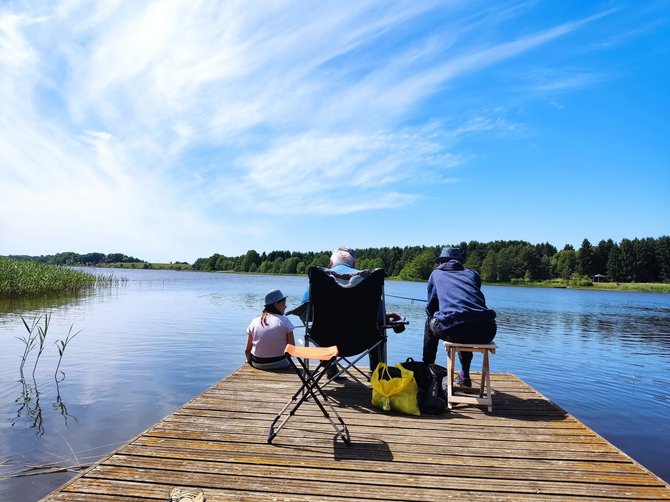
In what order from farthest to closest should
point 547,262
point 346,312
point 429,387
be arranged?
1. point 547,262
2. point 346,312
3. point 429,387

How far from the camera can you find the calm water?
4879mm

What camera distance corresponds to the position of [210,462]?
9.16ft

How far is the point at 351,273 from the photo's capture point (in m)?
4.56

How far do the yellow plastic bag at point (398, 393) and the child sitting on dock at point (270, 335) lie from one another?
151cm

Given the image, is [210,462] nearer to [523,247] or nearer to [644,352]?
[644,352]

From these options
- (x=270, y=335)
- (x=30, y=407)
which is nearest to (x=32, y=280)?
(x=30, y=407)

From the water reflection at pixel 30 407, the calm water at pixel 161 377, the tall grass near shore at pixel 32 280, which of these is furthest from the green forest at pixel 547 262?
the water reflection at pixel 30 407

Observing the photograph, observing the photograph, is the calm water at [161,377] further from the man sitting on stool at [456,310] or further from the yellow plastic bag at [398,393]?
the yellow plastic bag at [398,393]

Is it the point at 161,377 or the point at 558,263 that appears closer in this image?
the point at 161,377

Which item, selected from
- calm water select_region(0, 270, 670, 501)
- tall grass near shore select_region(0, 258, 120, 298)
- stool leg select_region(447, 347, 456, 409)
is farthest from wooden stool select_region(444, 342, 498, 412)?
tall grass near shore select_region(0, 258, 120, 298)

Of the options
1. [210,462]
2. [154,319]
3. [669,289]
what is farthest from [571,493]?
[669,289]

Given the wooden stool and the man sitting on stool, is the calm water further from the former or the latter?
the man sitting on stool

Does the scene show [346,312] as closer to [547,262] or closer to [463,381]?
[463,381]

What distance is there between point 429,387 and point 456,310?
2.49 ft
